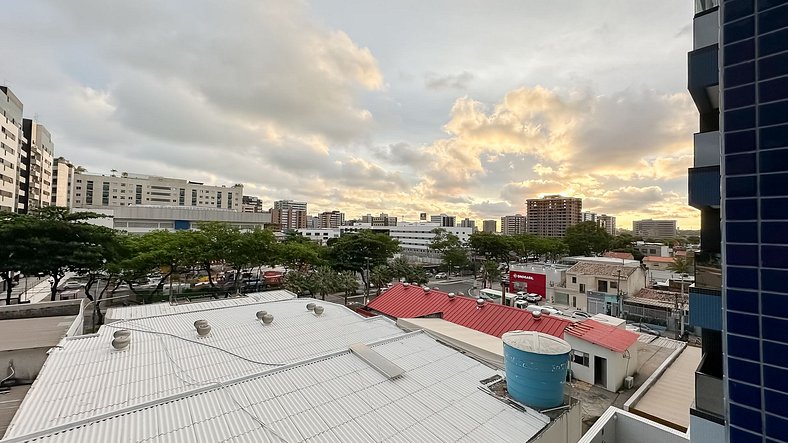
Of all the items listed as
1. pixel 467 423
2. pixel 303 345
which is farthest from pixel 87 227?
pixel 467 423

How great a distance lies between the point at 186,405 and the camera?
6609mm

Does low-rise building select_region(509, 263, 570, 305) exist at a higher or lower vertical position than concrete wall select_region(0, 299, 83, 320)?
lower

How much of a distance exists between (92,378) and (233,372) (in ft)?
10.6

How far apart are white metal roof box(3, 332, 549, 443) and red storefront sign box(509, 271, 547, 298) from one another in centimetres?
3147

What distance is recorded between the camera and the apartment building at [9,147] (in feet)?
122

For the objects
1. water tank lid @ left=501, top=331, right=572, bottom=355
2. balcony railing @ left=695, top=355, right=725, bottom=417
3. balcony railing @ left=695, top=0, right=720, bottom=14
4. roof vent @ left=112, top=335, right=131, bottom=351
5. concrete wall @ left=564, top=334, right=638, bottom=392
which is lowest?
concrete wall @ left=564, top=334, right=638, bottom=392

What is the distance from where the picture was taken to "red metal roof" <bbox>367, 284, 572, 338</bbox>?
17.3 meters

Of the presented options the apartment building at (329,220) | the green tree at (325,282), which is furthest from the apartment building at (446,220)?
the green tree at (325,282)

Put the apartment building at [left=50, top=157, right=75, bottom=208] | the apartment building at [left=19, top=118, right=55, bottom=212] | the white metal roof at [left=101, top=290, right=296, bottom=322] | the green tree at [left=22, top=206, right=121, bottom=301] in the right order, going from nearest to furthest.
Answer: the white metal roof at [left=101, top=290, right=296, bottom=322] < the green tree at [left=22, top=206, right=121, bottom=301] < the apartment building at [left=19, top=118, right=55, bottom=212] < the apartment building at [left=50, top=157, right=75, bottom=208]

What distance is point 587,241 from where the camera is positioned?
68812 millimetres

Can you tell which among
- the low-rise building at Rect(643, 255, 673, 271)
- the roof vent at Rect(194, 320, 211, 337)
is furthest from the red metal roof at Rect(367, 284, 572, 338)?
the low-rise building at Rect(643, 255, 673, 271)

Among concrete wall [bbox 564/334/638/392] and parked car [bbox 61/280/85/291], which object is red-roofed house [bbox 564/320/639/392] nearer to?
concrete wall [bbox 564/334/638/392]

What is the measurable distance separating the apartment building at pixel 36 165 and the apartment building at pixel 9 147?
449 centimetres

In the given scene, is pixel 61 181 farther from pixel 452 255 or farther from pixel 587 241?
pixel 587 241
